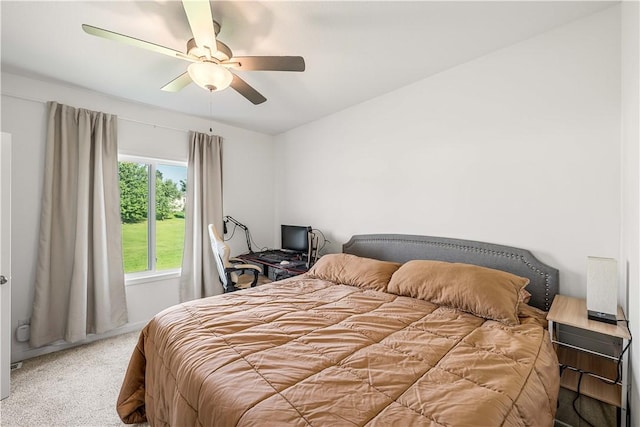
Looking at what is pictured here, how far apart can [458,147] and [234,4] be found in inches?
80.9

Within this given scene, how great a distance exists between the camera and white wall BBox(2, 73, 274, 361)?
254cm

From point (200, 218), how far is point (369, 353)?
9.55 feet

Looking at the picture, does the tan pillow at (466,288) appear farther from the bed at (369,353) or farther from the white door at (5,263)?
the white door at (5,263)

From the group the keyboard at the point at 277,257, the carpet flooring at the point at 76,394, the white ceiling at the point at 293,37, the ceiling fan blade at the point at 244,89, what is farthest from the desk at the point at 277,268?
the white ceiling at the point at 293,37

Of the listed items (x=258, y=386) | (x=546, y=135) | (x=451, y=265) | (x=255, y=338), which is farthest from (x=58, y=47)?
(x=546, y=135)

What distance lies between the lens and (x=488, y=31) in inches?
77.4

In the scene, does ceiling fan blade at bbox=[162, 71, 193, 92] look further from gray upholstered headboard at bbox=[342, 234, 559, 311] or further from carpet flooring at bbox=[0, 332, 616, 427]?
carpet flooring at bbox=[0, 332, 616, 427]

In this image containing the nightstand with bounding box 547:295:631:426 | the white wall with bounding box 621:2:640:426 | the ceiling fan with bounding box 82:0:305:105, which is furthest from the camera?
the ceiling fan with bounding box 82:0:305:105

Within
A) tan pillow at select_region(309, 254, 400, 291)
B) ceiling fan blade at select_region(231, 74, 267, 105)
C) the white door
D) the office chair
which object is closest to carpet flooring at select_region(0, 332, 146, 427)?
the white door

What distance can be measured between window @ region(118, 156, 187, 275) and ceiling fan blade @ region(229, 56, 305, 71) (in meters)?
2.22

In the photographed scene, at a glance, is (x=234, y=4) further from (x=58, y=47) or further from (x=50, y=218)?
(x=50, y=218)

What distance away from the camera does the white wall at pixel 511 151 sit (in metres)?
1.82

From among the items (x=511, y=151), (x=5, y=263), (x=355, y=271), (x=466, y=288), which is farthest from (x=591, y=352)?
(x=5, y=263)

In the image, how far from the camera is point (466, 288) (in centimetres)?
191
